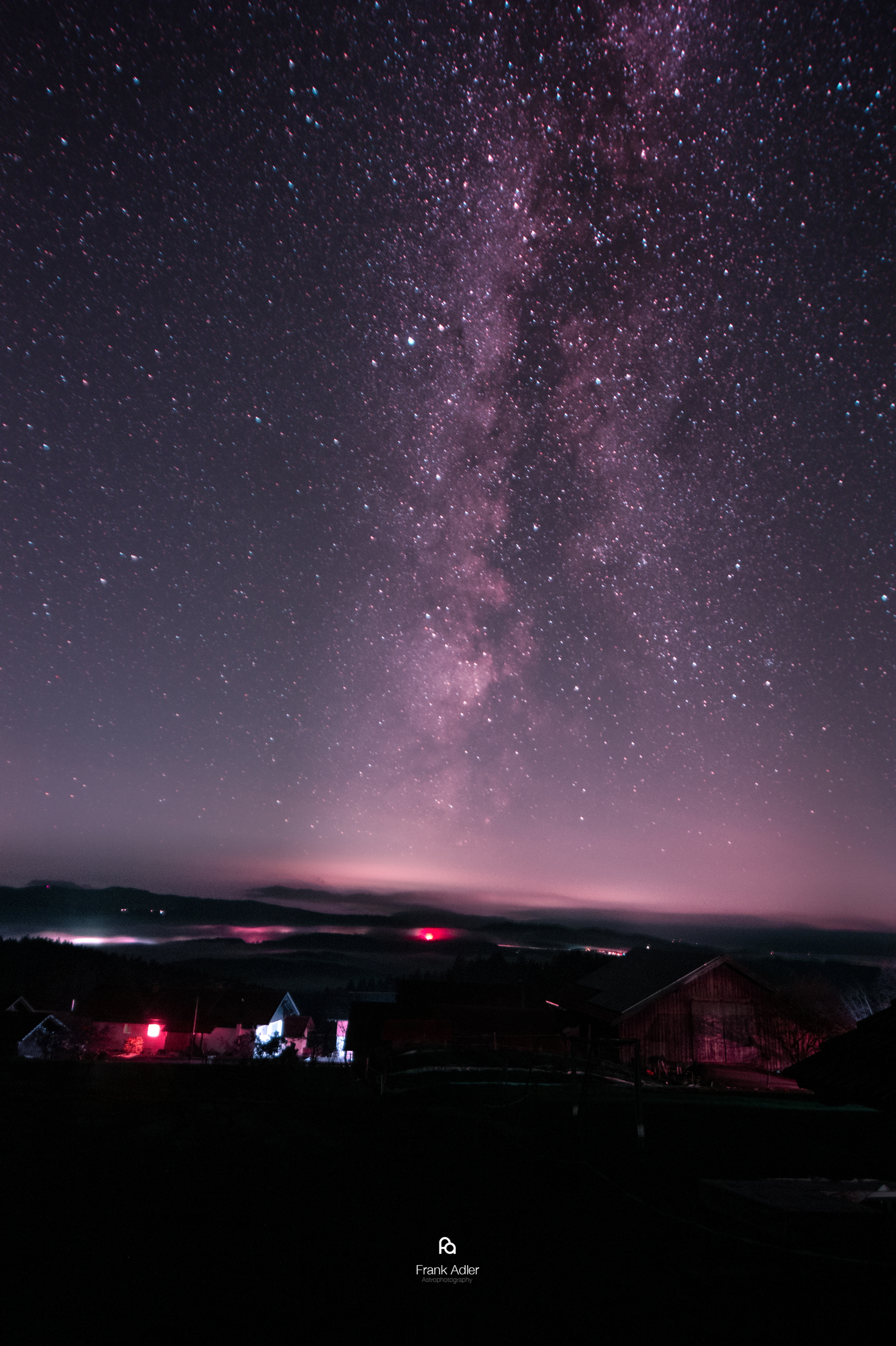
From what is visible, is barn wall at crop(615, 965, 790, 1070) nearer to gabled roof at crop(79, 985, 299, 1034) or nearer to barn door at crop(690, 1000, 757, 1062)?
barn door at crop(690, 1000, 757, 1062)

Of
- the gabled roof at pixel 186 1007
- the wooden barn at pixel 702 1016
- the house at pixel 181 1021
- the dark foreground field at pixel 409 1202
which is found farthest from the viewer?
the gabled roof at pixel 186 1007

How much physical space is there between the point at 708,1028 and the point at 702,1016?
1.53ft

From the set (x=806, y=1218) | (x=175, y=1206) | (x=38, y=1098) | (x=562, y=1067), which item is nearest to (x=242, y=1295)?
(x=175, y=1206)

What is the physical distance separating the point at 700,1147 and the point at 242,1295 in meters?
10.6

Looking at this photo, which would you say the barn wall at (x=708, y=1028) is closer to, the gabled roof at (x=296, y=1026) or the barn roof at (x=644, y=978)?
the barn roof at (x=644, y=978)

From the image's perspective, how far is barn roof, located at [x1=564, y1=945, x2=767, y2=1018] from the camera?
2770cm

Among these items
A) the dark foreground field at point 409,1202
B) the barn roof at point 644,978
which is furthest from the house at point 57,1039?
the barn roof at point 644,978

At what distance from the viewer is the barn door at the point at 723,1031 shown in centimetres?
2762

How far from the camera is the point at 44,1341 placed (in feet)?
19.0

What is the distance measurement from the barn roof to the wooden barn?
48 mm

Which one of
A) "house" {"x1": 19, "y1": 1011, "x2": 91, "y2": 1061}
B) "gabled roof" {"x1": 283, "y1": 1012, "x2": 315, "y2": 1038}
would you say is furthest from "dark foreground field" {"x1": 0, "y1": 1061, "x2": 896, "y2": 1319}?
"gabled roof" {"x1": 283, "y1": 1012, "x2": 315, "y2": 1038}

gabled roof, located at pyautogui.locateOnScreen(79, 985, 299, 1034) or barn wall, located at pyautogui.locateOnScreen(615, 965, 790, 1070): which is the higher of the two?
barn wall, located at pyautogui.locateOnScreen(615, 965, 790, 1070)

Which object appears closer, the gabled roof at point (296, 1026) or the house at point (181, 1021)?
the house at point (181, 1021)

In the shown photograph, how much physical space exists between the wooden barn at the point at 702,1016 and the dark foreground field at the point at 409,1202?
9896 mm
